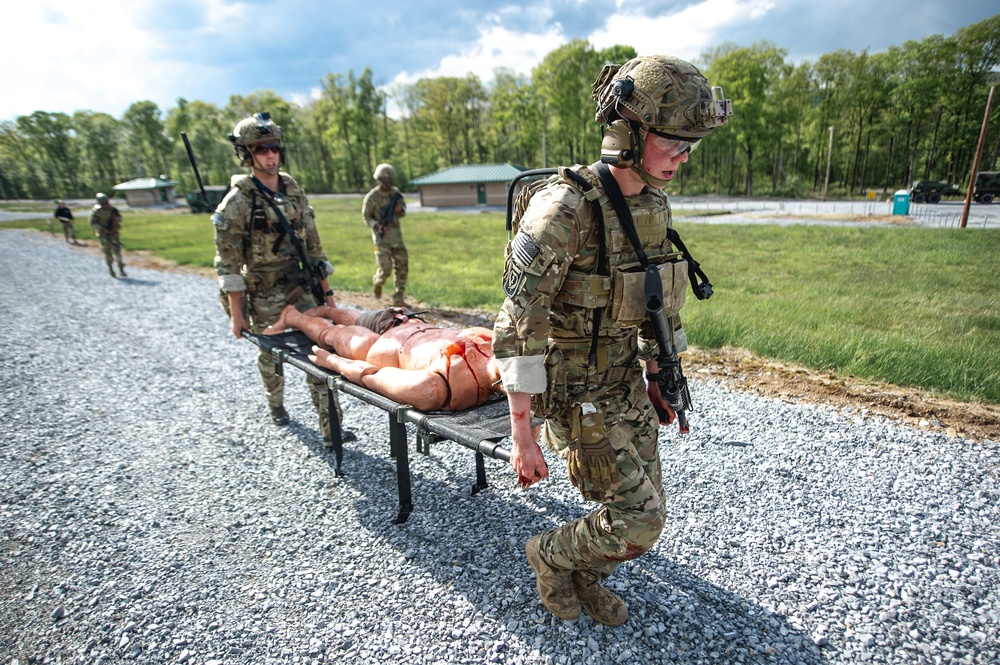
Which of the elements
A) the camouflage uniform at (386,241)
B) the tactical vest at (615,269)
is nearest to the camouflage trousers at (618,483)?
the tactical vest at (615,269)

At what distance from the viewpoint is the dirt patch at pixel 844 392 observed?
4445 millimetres

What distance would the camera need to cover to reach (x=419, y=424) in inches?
120

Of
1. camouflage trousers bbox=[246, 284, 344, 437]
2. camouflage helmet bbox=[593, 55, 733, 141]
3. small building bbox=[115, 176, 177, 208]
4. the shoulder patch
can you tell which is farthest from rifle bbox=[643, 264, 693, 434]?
small building bbox=[115, 176, 177, 208]

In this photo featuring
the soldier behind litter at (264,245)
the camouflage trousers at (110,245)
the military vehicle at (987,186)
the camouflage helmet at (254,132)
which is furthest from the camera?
the military vehicle at (987,186)

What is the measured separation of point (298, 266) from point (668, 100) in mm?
4131

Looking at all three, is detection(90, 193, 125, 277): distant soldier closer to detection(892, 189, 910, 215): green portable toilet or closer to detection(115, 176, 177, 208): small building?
detection(892, 189, 910, 215): green portable toilet

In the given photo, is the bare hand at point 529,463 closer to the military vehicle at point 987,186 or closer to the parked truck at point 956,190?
the parked truck at point 956,190

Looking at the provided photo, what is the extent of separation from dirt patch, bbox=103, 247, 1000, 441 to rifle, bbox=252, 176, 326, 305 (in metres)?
1.21

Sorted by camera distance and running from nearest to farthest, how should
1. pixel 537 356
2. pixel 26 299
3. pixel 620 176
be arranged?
pixel 537 356 < pixel 620 176 < pixel 26 299

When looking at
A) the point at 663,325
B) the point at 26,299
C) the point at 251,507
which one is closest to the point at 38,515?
the point at 251,507

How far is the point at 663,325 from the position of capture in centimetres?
228

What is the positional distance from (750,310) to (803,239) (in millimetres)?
10878

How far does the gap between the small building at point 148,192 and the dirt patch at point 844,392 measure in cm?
5626

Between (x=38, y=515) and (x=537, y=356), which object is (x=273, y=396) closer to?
(x=38, y=515)
